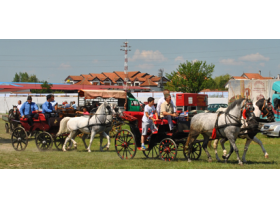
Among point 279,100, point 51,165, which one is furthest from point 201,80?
point 51,165

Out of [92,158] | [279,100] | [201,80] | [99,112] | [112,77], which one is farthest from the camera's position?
[112,77]

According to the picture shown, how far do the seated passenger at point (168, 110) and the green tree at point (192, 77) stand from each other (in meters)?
46.6

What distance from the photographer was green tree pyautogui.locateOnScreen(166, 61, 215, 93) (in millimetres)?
56750

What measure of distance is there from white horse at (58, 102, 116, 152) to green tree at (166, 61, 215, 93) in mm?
43487

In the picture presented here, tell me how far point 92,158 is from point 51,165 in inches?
68.9

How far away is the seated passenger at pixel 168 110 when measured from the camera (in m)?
10.4

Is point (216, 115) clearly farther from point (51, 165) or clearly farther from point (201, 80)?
point (201, 80)

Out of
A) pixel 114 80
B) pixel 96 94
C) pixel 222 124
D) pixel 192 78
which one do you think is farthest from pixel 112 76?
pixel 222 124

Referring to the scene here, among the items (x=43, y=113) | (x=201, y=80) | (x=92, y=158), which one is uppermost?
(x=201, y=80)

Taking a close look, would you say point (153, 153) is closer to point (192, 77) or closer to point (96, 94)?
point (96, 94)

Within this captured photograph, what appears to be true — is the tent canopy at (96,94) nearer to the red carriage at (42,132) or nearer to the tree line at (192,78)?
the red carriage at (42,132)

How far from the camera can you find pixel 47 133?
1441 cm

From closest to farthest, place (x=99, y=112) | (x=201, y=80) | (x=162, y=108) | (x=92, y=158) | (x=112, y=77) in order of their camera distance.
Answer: (x=162, y=108) < (x=92, y=158) < (x=99, y=112) < (x=201, y=80) < (x=112, y=77)

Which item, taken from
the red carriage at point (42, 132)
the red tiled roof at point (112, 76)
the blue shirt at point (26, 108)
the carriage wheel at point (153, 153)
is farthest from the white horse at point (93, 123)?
the red tiled roof at point (112, 76)
